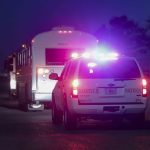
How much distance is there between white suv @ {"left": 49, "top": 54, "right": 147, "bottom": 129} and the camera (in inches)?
708

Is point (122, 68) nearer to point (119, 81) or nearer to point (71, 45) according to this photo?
point (119, 81)

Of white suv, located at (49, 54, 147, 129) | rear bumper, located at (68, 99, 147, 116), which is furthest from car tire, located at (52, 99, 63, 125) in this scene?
rear bumper, located at (68, 99, 147, 116)

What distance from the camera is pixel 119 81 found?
717 inches

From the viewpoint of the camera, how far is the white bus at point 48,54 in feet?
90.1

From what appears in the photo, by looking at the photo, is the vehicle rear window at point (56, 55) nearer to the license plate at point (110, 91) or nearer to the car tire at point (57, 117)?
the car tire at point (57, 117)

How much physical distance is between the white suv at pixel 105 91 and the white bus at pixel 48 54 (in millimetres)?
8785

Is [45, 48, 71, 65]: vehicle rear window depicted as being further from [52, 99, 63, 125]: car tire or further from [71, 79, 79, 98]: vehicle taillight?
[71, 79, 79, 98]: vehicle taillight

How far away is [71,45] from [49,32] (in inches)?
39.1

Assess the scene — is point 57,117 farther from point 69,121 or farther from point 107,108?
point 107,108

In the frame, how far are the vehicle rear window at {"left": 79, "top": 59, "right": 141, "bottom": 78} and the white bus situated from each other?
29.3 feet

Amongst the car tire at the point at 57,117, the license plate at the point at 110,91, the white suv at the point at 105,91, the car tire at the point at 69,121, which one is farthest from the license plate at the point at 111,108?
the car tire at the point at 57,117

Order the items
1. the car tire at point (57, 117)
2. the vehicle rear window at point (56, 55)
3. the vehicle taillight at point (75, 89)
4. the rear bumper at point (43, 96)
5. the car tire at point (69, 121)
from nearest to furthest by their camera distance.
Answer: the vehicle taillight at point (75, 89) → the car tire at point (69, 121) → the car tire at point (57, 117) → the rear bumper at point (43, 96) → the vehicle rear window at point (56, 55)

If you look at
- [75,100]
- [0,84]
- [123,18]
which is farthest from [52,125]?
[0,84]

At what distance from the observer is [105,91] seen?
18.1 metres
